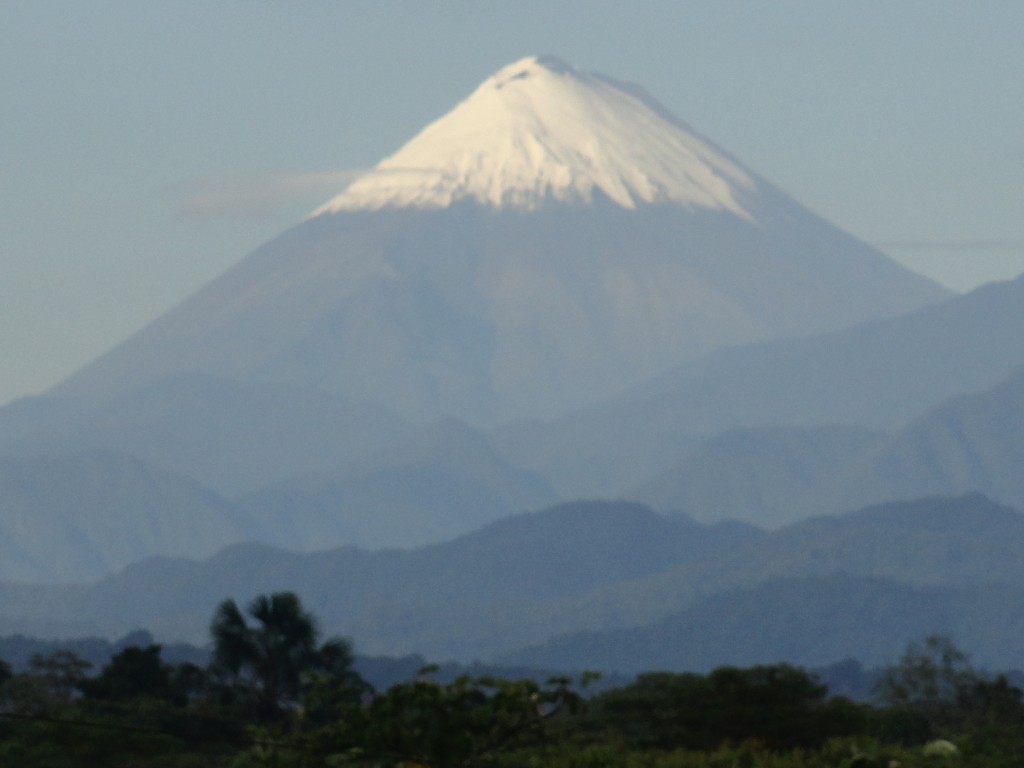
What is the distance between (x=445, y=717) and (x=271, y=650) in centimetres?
4117

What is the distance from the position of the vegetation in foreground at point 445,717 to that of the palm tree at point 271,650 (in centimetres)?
8

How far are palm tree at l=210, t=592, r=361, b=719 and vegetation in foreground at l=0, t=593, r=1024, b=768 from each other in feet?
0.25

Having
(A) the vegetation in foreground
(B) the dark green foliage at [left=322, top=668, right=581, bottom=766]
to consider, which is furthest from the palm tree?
(B) the dark green foliage at [left=322, top=668, right=581, bottom=766]

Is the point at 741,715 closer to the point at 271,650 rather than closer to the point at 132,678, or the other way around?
the point at 271,650

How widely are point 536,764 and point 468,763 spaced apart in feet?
7.70

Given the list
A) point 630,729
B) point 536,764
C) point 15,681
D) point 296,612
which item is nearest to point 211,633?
point 296,612

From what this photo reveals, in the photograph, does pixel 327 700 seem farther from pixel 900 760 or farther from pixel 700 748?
pixel 700 748

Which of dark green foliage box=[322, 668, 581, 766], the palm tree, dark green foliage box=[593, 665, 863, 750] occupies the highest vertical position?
the palm tree

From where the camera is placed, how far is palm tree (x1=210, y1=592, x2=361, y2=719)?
81.1 meters

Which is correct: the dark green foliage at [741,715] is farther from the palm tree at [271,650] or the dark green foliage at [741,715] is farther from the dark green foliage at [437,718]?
the palm tree at [271,650]

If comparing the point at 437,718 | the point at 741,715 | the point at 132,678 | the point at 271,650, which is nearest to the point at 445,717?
the point at 437,718

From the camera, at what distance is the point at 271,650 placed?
268ft

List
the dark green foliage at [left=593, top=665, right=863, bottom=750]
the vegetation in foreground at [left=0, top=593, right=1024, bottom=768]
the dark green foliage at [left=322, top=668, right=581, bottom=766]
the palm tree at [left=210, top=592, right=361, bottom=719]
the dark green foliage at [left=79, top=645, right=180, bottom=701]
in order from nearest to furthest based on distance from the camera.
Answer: the dark green foliage at [left=322, top=668, right=581, bottom=766] < the vegetation in foreground at [left=0, top=593, right=1024, bottom=768] < the dark green foliage at [left=593, top=665, right=863, bottom=750] < the palm tree at [left=210, top=592, right=361, bottom=719] < the dark green foliage at [left=79, top=645, right=180, bottom=701]

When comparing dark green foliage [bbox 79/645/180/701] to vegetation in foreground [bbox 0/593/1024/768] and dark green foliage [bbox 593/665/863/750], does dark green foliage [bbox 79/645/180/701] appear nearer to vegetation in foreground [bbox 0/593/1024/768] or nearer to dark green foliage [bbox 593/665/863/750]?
vegetation in foreground [bbox 0/593/1024/768]
